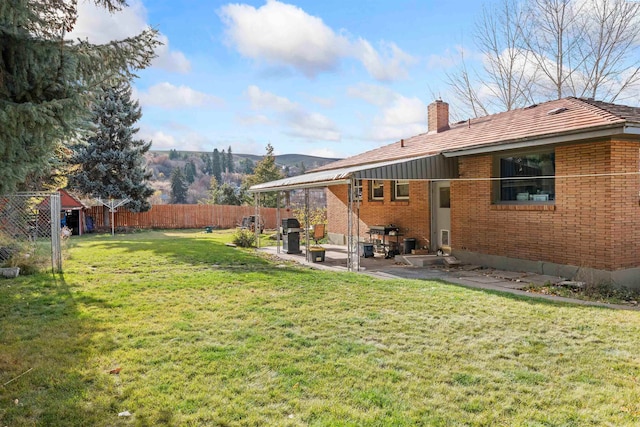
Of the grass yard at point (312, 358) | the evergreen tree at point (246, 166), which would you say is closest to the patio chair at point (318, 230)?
the grass yard at point (312, 358)

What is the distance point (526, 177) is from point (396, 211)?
16.1 feet

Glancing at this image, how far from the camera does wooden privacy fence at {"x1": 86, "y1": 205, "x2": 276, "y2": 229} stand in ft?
89.7

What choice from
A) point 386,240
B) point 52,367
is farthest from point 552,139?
point 52,367


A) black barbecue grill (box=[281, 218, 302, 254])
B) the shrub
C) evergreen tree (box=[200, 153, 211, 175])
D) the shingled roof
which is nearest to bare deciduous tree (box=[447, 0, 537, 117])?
A: the shingled roof

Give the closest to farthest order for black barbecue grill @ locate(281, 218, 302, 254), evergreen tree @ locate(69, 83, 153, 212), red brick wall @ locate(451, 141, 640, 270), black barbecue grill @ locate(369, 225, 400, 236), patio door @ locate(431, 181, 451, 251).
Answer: red brick wall @ locate(451, 141, 640, 270), patio door @ locate(431, 181, 451, 251), black barbecue grill @ locate(369, 225, 400, 236), black barbecue grill @ locate(281, 218, 302, 254), evergreen tree @ locate(69, 83, 153, 212)

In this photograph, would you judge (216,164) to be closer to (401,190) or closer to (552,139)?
(401,190)

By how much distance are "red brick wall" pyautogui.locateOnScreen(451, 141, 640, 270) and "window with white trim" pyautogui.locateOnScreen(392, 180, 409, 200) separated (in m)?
3.77

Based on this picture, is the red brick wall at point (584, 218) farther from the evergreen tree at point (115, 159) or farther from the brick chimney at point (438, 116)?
the evergreen tree at point (115, 159)

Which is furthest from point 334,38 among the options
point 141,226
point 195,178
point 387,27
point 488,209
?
point 195,178

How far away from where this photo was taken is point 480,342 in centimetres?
480

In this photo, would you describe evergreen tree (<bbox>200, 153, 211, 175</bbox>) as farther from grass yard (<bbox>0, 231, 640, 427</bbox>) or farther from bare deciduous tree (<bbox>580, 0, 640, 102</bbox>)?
grass yard (<bbox>0, 231, 640, 427</bbox>)

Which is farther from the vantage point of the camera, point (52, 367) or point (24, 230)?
point (24, 230)

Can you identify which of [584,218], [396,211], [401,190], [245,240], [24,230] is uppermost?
[401,190]

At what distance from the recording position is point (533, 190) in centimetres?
947
